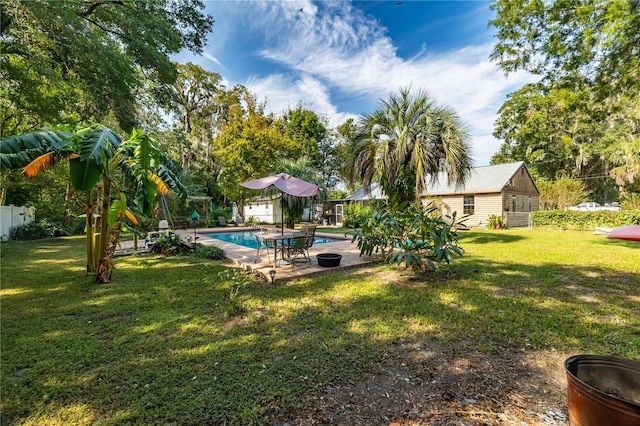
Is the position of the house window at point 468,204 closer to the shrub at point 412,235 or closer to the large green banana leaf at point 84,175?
the shrub at point 412,235

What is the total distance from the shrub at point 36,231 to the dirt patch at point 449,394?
1740cm

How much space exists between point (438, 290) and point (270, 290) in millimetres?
3215

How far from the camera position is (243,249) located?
9859mm

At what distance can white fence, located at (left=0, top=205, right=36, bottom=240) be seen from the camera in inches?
484

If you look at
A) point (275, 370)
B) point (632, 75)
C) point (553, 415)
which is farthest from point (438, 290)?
point (632, 75)

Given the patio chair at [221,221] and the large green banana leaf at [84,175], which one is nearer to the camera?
the large green banana leaf at [84,175]

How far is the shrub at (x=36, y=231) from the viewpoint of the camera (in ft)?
42.7

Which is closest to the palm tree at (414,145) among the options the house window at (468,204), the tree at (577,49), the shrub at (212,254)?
the tree at (577,49)

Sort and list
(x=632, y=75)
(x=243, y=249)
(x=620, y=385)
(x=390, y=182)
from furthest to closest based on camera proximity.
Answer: (x=390, y=182) < (x=243, y=249) < (x=632, y=75) < (x=620, y=385)

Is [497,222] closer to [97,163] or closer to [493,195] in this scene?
[493,195]

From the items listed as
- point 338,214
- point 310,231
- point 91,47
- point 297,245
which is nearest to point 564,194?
point 338,214

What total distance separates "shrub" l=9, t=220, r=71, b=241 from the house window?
2477 cm

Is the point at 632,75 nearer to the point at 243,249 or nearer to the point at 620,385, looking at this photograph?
the point at 620,385

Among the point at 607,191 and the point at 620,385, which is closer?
the point at 620,385
